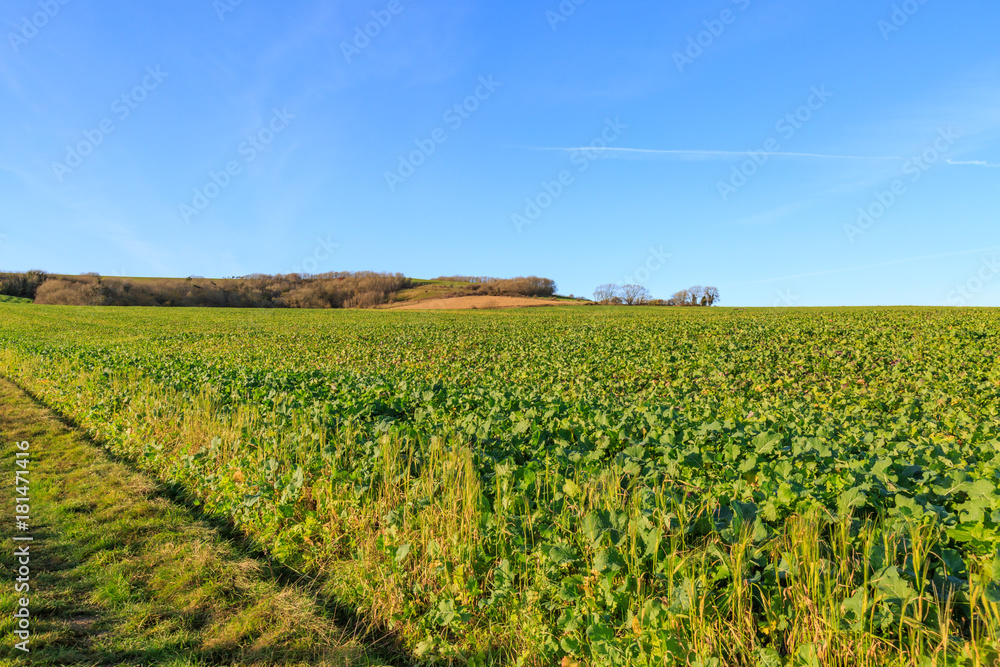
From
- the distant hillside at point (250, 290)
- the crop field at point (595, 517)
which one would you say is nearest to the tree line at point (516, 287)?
the distant hillside at point (250, 290)

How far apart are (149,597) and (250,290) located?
362 feet

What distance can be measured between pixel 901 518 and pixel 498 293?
10432 cm

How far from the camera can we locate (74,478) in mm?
7598

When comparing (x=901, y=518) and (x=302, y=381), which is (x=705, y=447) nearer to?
(x=901, y=518)

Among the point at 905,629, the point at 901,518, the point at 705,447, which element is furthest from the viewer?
the point at 705,447

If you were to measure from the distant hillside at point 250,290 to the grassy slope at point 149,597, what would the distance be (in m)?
102

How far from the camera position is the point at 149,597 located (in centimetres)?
460

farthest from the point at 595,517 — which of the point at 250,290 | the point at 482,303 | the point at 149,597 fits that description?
the point at 250,290

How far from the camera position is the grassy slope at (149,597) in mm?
3881

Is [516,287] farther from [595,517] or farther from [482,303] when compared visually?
[595,517]

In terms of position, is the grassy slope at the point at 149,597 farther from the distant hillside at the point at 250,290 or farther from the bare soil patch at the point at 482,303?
the distant hillside at the point at 250,290

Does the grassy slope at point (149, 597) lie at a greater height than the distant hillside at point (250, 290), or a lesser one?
lesser

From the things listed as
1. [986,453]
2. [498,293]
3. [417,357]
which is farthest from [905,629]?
[498,293]

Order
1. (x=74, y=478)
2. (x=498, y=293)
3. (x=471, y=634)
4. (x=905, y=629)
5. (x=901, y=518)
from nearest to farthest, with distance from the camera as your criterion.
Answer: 1. (x=905, y=629)
2. (x=901, y=518)
3. (x=471, y=634)
4. (x=74, y=478)
5. (x=498, y=293)
